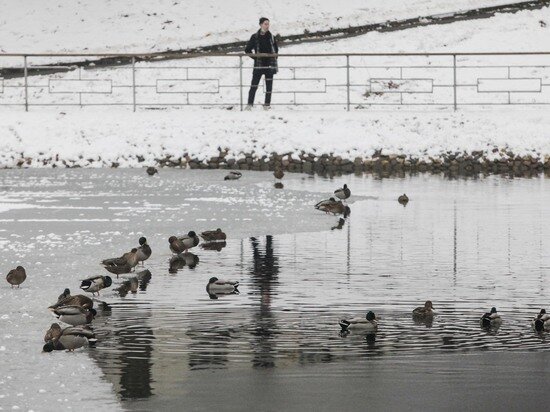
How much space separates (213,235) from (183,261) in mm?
1737

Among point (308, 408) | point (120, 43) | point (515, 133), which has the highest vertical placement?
point (120, 43)

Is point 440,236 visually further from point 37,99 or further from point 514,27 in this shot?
point 514,27

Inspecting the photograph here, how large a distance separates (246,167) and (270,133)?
1.20m

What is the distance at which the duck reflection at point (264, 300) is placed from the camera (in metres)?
12.9

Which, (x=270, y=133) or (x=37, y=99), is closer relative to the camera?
(x=270, y=133)

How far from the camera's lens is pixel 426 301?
48.9 ft

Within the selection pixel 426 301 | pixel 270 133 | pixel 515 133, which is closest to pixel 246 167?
pixel 270 133

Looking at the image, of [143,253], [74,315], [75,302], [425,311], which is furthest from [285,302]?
[143,253]

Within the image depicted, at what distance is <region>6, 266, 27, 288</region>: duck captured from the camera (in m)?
15.8

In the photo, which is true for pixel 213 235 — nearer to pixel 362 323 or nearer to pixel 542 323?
pixel 362 323

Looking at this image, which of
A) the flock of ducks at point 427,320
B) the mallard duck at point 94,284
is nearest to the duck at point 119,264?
the mallard duck at point 94,284

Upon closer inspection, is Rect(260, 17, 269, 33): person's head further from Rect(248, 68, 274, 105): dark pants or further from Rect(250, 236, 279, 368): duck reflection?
Rect(250, 236, 279, 368): duck reflection

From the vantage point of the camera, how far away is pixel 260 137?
33.7 meters

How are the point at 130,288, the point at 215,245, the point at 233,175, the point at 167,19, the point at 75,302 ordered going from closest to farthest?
the point at 75,302 < the point at 130,288 < the point at 215,245 < the point at 233,175 < the point at 167,19
